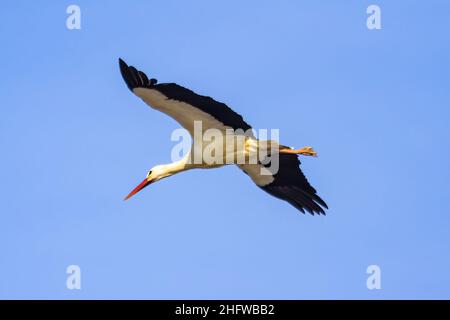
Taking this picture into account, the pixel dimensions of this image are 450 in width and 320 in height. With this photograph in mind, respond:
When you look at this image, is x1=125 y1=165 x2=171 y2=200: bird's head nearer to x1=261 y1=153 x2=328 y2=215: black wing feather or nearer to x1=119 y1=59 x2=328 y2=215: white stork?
x1=119 y1=59 x2=328 y2=215: white stork

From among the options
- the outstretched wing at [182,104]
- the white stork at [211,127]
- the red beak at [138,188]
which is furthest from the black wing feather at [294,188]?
the red beak at [138,188]

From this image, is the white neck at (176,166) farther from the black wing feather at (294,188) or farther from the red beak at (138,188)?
the black wing feather at (294,188)

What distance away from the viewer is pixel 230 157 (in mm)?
16797

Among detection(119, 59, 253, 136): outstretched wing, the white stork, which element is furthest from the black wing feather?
detection(119, 59, 253, 136): outstretched wing

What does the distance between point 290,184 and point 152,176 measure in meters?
2.43

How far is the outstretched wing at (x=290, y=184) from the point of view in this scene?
698 inches

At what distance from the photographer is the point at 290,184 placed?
1795 cm

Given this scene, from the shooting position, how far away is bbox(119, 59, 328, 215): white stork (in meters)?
15.6

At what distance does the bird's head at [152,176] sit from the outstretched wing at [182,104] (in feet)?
3.50
